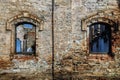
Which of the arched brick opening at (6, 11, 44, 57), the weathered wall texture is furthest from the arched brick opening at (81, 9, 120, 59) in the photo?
the arched brick opening at (6, 11, 44, 57)

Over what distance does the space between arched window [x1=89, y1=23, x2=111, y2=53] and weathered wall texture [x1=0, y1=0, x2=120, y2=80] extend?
23 cm

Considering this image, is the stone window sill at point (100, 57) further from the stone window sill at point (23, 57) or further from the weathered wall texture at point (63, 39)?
the stone window sill at point (23, 57)

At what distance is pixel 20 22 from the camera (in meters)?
13.6

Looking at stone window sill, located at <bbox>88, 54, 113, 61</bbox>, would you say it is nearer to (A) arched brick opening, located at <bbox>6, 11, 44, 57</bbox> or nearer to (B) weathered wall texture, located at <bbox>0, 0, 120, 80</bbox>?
(B) weathered wall texture, located at <bbox>0, 0, 120, 80</bbox>

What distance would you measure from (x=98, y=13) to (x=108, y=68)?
256 cm

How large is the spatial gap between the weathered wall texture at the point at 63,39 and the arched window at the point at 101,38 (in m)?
0.23

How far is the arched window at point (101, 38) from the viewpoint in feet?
45.5

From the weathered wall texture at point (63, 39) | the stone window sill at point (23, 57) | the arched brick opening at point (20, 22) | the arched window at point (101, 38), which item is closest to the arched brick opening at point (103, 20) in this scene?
the weathered wall texture at point (63, 39)

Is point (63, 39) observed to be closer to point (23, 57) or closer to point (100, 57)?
point (100, 57)

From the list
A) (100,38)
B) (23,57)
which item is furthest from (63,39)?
(23,57)

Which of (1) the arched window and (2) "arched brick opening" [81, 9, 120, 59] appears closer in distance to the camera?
(2) "arched brick opening" [81, 9, 120, 59]

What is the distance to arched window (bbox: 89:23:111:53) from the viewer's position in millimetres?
13883

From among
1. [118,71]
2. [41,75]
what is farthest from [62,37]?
[118,71]

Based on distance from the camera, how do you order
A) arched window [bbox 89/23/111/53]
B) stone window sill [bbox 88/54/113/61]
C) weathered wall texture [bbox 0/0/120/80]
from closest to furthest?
weathered wall texture [bbox 0/0/120/80]
stone window sill [bbox 88/54/113/61]
arched window [bbox 89/23/111/53]
